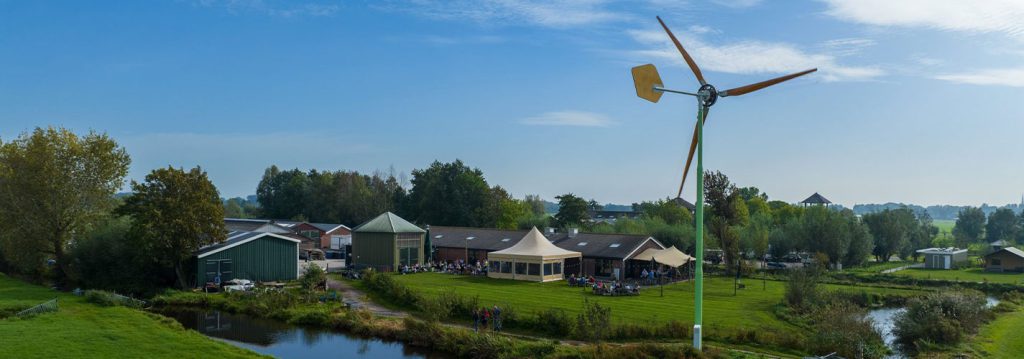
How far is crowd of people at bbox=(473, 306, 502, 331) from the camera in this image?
25641 mm

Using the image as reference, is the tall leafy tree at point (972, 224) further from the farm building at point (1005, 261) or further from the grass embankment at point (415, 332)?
the grass embankment at point (415, 332)

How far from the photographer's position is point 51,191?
39625 mm

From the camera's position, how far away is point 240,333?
26.8 m

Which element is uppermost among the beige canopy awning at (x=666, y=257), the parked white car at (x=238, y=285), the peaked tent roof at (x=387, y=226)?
the peaked tent roof at (x=387, y=226)

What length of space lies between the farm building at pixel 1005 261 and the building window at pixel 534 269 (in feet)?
124

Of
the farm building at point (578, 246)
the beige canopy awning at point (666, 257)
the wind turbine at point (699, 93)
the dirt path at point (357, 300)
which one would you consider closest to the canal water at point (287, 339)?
the dirt path at point (357, 300)

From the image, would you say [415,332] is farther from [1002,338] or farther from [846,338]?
[1002,338]

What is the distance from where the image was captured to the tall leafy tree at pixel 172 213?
3519 centimetres

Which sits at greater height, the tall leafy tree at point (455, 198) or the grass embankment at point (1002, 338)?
the tall leafy tree at point (455, 198)

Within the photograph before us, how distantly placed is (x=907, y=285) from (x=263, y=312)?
118ft

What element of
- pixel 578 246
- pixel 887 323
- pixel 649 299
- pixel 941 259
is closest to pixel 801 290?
pixel 887 323

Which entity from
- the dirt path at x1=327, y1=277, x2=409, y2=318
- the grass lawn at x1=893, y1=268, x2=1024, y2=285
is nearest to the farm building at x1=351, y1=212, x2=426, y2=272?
the dirt path at x1=327, y1=277, x2=409, y2=318

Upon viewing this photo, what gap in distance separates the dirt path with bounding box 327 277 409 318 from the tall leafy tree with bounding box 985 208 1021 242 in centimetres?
9853

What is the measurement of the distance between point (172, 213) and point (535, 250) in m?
18.8
